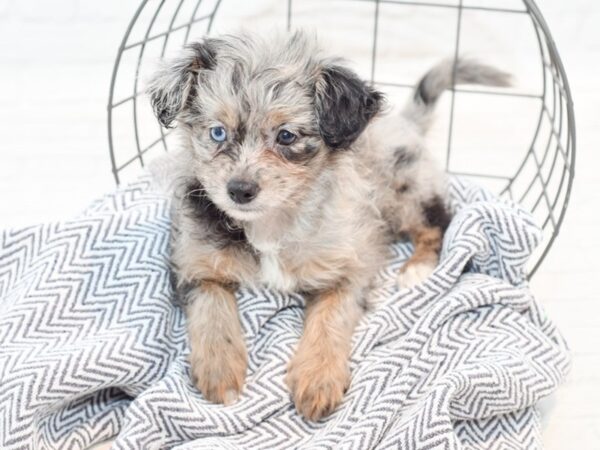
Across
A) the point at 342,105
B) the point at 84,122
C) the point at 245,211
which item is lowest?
the point at 84,122

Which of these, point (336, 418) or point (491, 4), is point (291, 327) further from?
point (491, 4)

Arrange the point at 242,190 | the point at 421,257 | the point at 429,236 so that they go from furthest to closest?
1. the point at 429,236
2. the point at 421,257
3. the point at 242,190

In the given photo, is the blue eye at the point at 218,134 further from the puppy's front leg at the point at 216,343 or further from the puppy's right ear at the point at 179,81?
the puppy's front leg at the point at 216,343

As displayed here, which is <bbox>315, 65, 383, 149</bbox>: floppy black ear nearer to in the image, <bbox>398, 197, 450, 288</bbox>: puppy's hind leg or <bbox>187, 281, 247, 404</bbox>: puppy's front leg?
<bbox>187, 281, 247, 404</bbox>: puppy's front leg

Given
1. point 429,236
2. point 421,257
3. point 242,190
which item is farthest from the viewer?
point 429,236

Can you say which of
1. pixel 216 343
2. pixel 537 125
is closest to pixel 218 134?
pixel 216 343

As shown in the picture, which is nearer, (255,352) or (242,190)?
(242,190)

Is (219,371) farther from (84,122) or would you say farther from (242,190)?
(84,122)

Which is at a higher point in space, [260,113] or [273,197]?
[260,113]
